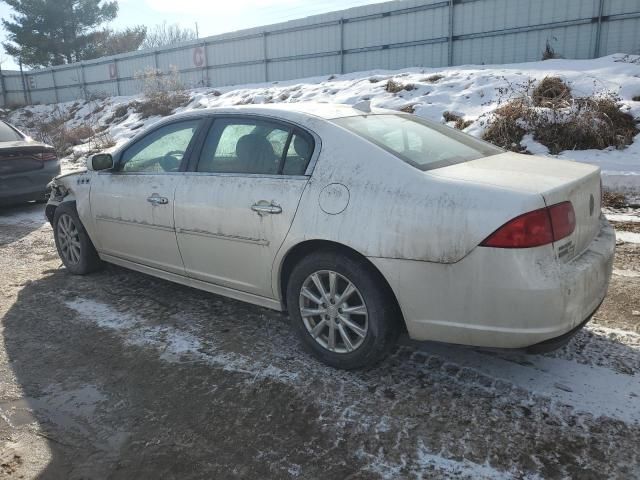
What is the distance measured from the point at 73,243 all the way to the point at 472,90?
8.87 meters

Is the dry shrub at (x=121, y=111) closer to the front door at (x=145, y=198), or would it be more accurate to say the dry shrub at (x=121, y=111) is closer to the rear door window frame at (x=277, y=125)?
the front door at (x=145, y=198)

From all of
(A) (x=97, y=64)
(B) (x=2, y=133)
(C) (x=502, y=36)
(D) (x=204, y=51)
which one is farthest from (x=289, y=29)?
A: (A) (x=97, y=64)

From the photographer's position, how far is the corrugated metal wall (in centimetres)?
1214

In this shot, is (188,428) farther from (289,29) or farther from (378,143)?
(289,29)

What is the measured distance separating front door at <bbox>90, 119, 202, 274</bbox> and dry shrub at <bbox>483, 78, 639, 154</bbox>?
600 centimetres

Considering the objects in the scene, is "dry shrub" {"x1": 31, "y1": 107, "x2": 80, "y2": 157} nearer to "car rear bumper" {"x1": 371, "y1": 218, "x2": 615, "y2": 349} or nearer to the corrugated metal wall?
the corrugated metal wall

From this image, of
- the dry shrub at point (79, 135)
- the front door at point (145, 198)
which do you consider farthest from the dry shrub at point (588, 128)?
the dry shrub at point (79, 135)

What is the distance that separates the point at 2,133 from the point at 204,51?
15028mm

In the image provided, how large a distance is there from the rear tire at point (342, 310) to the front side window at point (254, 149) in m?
0.64

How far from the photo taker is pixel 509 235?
237 cm

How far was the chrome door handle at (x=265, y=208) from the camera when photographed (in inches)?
123

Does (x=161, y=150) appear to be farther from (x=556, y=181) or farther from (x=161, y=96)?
(x=161, y=96)

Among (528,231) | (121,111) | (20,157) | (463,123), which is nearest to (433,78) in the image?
(463,123)

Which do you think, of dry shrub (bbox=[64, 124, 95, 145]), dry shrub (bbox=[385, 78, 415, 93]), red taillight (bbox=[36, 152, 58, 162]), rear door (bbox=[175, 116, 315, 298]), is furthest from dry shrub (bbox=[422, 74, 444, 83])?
dry shrub (bbox=[64, 124, 95, 145])
